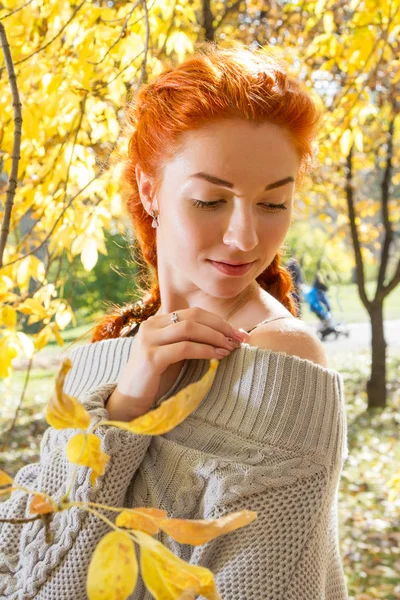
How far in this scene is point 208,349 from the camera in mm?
1030

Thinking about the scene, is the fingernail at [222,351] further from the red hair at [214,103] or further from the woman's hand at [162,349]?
the red hair at [214,103]

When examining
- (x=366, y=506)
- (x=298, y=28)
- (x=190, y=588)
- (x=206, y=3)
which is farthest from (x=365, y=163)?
(x=190, y=588)

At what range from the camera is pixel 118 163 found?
153cm

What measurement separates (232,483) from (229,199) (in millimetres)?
402

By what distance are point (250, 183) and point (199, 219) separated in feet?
0.30

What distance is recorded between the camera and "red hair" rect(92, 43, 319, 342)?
1.08m

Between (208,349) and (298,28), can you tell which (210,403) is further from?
(298,28)

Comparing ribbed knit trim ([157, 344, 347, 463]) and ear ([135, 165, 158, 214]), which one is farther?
ear ([135, 165, 158, 214])

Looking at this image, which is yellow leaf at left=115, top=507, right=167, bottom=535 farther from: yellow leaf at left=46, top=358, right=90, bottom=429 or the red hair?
the red hair

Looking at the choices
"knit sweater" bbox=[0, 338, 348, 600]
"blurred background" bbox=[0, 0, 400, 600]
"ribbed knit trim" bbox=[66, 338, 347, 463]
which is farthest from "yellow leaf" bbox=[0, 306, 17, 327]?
"ribbed knit trim" bbox=[66, 338, 347, 463]

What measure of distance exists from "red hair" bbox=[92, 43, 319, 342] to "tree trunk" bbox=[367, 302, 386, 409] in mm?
4916

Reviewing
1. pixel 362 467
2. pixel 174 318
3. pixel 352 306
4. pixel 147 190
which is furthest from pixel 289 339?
pixel 352 306

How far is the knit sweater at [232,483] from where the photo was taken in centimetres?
99

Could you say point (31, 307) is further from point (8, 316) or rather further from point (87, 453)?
point (87, 453)
